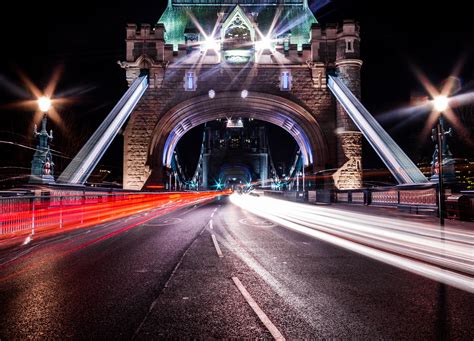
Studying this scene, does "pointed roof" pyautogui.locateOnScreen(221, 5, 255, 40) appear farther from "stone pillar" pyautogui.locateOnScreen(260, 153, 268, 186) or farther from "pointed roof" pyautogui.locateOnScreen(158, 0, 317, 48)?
"stone pillar" pyautogui.locateOnScreen(260, 153, 268, 186)

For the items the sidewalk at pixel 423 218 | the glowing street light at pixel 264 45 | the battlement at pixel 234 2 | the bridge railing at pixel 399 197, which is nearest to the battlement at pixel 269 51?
the glowing street light at pixel 264 45

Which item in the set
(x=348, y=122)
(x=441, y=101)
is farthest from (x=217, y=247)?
(x=348, y=122)

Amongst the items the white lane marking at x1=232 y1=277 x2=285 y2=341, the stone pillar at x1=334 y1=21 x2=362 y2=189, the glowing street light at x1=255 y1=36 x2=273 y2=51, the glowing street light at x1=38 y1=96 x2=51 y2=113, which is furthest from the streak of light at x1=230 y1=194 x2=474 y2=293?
the glowing street light at x1=255 y1=36 x2=273 y2=51

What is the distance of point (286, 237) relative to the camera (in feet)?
31.9

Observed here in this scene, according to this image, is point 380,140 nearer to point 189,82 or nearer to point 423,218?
point 423,218

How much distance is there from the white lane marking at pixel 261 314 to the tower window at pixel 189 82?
2789 centimetres

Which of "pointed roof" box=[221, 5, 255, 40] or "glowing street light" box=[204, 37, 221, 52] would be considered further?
"pointed roof" box=[221, 5, 255, 40]

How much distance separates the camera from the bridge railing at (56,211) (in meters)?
9.76

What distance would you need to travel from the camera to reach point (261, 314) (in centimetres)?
391

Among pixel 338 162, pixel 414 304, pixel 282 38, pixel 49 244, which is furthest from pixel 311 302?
pixel 282 38

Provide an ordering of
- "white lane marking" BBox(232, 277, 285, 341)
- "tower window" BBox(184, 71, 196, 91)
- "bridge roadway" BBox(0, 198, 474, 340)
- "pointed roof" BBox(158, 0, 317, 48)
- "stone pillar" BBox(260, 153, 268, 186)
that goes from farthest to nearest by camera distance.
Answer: "stone pillar" BBox(260, 153, 268, 186)
"pointed roof" BBox(158, 0, 317, 48)
"tower window" BBox(184, 71, 196, 91)
"bridge roadway" BBox(0, 198, 474, 340)
"white lane marking" BBox(232, 277, 285, 341)

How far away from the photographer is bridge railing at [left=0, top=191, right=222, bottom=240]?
32.0ft

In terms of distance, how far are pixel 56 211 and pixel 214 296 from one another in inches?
359

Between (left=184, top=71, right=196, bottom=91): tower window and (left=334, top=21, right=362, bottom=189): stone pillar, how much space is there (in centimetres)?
1239
